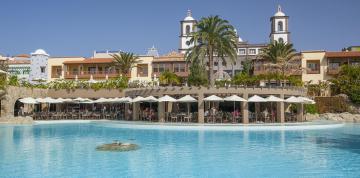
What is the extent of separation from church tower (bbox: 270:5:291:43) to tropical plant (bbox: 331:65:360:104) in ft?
116

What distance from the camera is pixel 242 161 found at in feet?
49.6

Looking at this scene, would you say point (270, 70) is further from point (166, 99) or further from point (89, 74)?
point (89, 74)

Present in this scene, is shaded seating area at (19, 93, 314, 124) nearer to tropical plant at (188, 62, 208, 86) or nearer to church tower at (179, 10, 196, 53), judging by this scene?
tropical plant at (188, 62, 208, 86)

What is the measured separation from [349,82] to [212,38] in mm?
20923

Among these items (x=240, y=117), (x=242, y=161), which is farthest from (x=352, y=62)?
(x=242, y=161)

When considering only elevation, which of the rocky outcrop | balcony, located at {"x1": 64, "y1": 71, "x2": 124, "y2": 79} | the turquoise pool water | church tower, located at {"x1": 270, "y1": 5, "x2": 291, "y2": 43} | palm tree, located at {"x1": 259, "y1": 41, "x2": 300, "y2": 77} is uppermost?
church tower, located at {"x1": 270, "y1": 5, "x2": 291, "y2": 43}

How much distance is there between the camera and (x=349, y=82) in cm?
4697

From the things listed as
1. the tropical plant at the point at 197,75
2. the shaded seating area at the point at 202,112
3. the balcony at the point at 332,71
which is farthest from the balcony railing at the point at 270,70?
the shaded seating area at the point at 202,112

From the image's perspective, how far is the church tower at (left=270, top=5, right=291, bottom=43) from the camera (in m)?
83.4

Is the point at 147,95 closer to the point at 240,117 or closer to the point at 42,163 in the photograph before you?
the point at 240,117

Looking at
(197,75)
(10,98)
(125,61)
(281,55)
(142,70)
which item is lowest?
(10,98)

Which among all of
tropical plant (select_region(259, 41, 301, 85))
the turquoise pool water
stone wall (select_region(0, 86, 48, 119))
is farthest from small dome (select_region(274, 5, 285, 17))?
the turquoise pool water

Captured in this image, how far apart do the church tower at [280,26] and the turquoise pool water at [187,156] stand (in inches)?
2456

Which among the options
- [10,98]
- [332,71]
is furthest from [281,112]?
[10,98]
